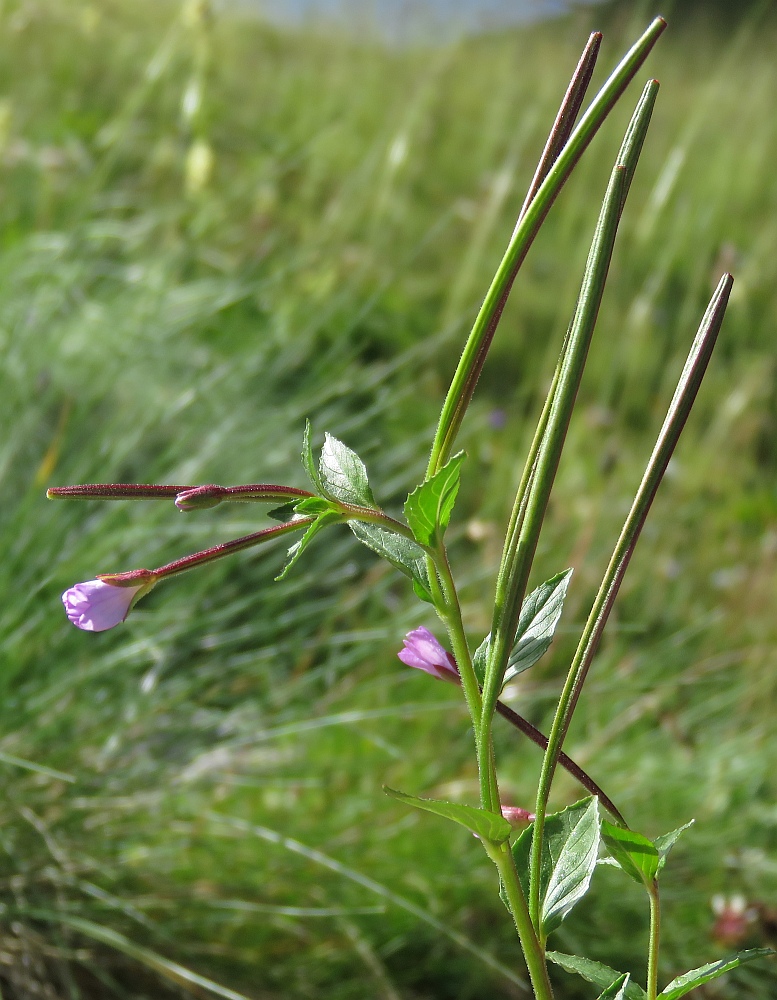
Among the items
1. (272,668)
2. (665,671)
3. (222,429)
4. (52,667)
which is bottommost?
(665,671)

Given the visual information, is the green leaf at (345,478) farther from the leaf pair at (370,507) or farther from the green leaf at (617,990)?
the green leaf at (617,990)

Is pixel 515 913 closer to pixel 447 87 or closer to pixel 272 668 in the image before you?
pixel 272 668

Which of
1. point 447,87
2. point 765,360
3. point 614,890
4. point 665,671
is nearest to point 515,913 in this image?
point 614,890

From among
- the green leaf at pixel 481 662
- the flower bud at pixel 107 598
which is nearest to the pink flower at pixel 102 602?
the flower bud at pixel 107 598

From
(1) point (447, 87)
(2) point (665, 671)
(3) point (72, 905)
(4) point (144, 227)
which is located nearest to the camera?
(3) point (72, 905)

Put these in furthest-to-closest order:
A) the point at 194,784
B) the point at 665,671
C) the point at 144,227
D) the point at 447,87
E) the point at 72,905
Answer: the point at 447,87, the point at 665,671, the point at 144,227, the point at 194,784, the point at 72,905

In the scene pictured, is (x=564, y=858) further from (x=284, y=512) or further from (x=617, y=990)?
(x=284, y=512)

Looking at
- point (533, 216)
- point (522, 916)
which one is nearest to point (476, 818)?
point (522, 916)
